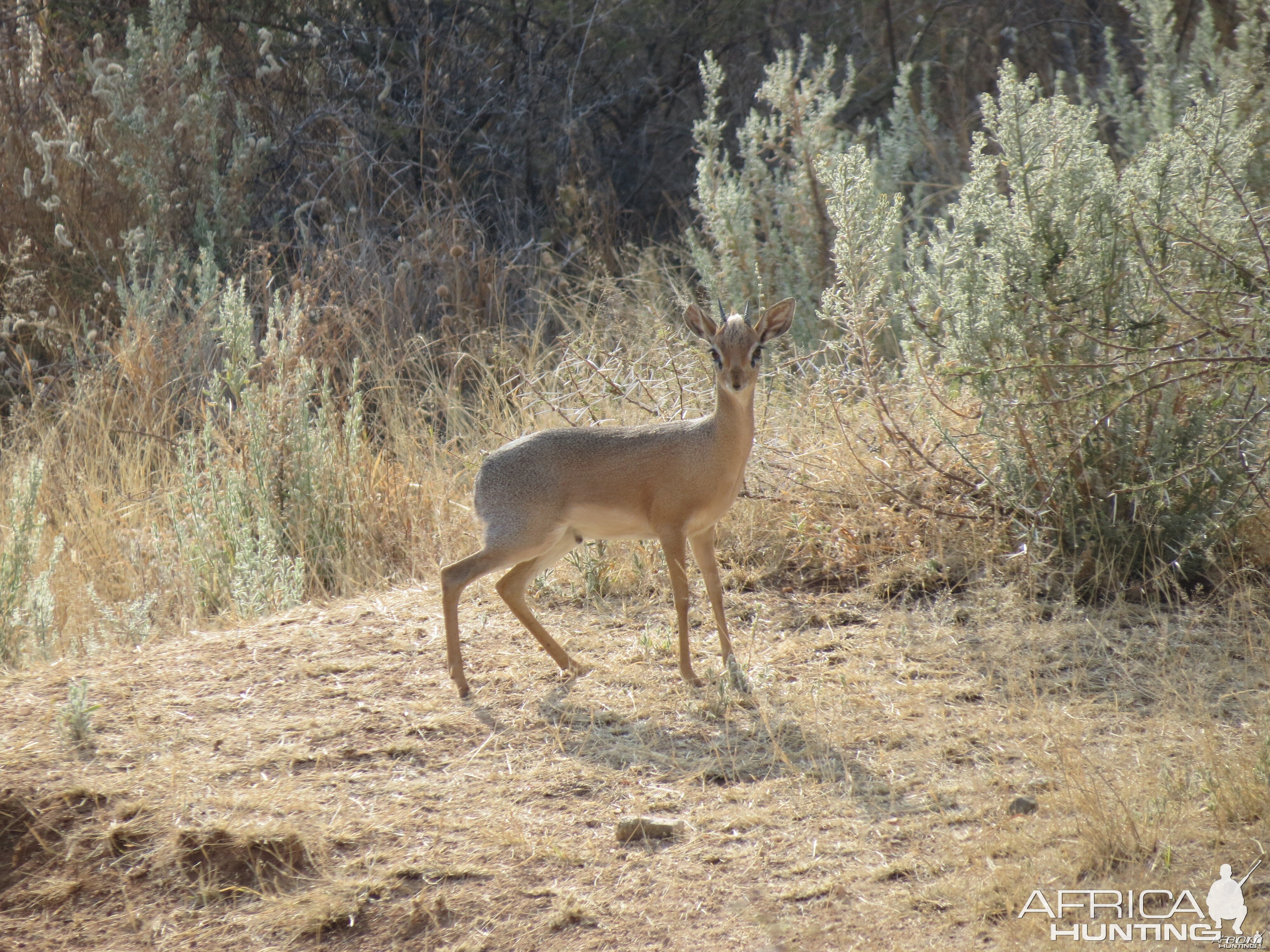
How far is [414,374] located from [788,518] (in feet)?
12.0

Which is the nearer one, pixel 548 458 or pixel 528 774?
pixel 528 774

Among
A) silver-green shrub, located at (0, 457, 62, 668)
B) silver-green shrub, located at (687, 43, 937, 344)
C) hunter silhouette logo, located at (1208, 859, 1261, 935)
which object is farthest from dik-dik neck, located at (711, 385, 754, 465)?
silver-green shrub, located at (687, 43, 937, 344)

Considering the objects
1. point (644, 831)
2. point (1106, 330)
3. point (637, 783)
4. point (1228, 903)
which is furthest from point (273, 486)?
point (1228, 903)

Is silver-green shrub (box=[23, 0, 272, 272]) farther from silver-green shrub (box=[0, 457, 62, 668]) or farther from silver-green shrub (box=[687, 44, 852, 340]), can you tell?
silver-green shrub (box=[687, 44, 852, 340])

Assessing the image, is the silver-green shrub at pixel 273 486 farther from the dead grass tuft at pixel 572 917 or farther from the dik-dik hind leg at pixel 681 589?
the dead grass tuft at pixel 572 917

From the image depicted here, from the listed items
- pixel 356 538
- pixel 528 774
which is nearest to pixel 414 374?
pixel 356 538

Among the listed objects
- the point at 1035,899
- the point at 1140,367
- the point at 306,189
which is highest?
the point at 306,189

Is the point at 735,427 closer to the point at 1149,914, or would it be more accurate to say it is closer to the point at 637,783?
the point at 637,783

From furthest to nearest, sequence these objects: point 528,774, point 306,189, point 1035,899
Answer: point 306,189 < point 528,774 < point 1035,899

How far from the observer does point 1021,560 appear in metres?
4.83

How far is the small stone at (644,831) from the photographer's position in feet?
11.0

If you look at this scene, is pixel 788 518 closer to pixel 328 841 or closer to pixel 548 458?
pixel 548 458

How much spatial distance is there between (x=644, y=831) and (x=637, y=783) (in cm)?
34

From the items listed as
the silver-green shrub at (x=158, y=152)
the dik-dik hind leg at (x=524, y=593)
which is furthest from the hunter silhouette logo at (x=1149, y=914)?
the silver-green shrub at (x=158, y=152)
